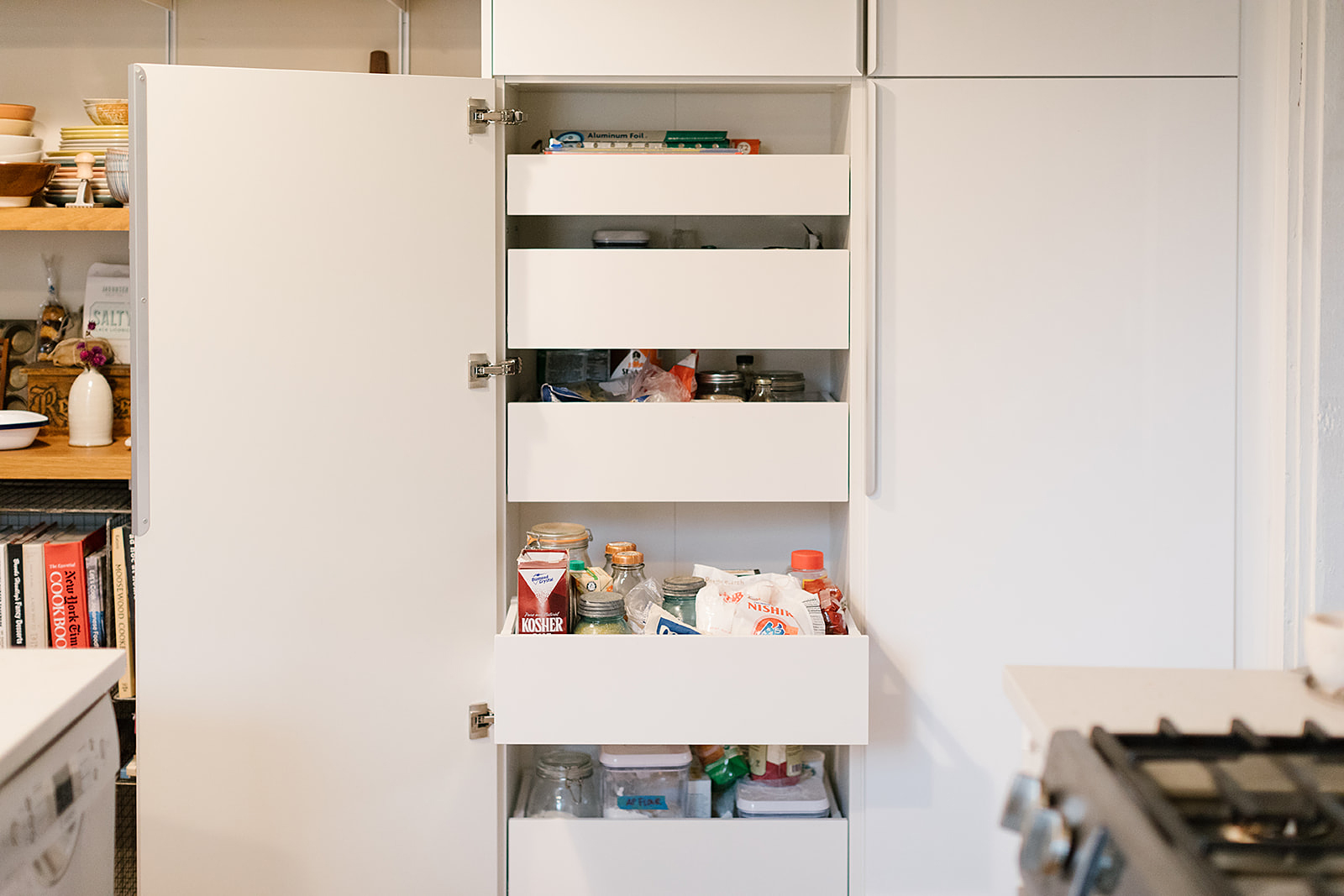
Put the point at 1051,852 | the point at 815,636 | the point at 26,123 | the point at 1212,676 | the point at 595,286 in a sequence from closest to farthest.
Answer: the point at 1051,852 → the point at 1212,676 → the point at 815,636 → the point at 595,286 → the point at 26,123

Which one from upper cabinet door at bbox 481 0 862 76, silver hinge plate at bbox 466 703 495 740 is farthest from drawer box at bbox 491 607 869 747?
upper cabinet door at bbox 481 0 862 76

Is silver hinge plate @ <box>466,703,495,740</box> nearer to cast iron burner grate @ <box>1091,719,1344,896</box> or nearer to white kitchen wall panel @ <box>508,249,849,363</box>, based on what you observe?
white kitchen wall panel @ <box>508,249,849,363</box>

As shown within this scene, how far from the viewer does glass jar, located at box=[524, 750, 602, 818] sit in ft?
6.42

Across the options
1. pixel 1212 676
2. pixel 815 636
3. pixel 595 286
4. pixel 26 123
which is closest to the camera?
pixel 1212 676

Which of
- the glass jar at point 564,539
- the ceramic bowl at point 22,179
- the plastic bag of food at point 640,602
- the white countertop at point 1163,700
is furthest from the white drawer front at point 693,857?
the ceramic bowl at point 22,179

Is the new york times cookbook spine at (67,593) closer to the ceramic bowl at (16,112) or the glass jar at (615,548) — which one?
the ceramic bowl at (16,112)

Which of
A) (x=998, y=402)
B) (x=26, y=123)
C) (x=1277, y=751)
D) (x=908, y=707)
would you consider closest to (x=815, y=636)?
(x=908, y=707)

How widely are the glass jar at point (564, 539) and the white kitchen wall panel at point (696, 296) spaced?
0.32 meters

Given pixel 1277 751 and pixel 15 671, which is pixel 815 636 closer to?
pixel 1277 751

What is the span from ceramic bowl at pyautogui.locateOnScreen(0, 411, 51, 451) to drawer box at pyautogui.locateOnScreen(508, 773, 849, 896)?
121 centimetres

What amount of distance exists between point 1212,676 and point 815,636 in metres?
0.70

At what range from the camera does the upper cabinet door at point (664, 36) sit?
1762 millimetres

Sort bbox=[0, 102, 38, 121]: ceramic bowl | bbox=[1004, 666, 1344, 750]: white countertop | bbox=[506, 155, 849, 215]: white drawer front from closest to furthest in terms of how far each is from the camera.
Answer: bbox=[1004, 666, 1344, 750]: white countertop
bbox=[506, 155, 849, 215]: white drawer front
bbox=[0, 102, 38, 121]: ceramic bowl

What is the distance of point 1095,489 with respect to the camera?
6.00ft
